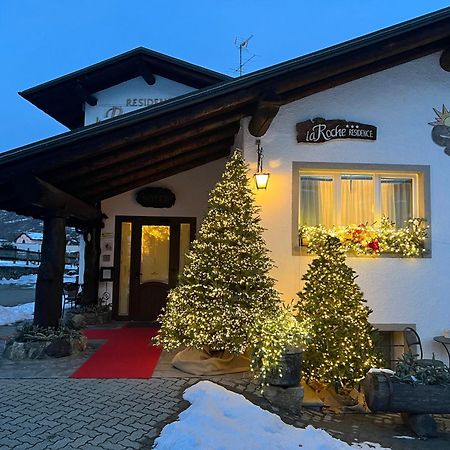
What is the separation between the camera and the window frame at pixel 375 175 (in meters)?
6.67

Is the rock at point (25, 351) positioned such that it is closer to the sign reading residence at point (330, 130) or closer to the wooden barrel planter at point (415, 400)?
the wooden barrel planter at point (415, 400)

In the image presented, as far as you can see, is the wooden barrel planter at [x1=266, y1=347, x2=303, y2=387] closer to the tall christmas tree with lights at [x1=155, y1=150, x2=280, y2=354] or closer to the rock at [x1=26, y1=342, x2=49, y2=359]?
the tall christmas tree with lights at [x1=155, y1=150, x2=280, y2=354]

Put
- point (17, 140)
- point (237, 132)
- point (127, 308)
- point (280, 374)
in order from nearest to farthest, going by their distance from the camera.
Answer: point (280, 374) < point (237, 132) < point (127, 308) < point (17, 140)

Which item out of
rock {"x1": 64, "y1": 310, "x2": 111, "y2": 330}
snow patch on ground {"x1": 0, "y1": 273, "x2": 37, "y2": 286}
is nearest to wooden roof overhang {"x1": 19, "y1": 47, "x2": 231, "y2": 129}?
rock {"x1": 64, "y1": 310, "x2": 111, "y2": 330}

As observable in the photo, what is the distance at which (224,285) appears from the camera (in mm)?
5617

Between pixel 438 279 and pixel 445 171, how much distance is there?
5.57 ft

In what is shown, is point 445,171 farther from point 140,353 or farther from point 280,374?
point 140,353

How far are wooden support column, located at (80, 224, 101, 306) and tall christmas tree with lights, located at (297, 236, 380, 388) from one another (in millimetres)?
5228

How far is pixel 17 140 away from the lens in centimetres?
14975

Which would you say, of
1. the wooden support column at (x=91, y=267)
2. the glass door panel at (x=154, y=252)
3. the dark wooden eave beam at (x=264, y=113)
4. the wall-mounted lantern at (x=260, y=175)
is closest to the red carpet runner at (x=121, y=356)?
the wooden support column at (x=91, y=267)

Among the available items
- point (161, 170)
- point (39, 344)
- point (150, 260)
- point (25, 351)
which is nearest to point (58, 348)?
point (39, 344)

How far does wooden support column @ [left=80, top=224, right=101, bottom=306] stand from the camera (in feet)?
30.5

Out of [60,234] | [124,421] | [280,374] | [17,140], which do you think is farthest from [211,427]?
[17,140]

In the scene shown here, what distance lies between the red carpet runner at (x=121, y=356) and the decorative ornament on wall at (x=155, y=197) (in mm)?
2825
